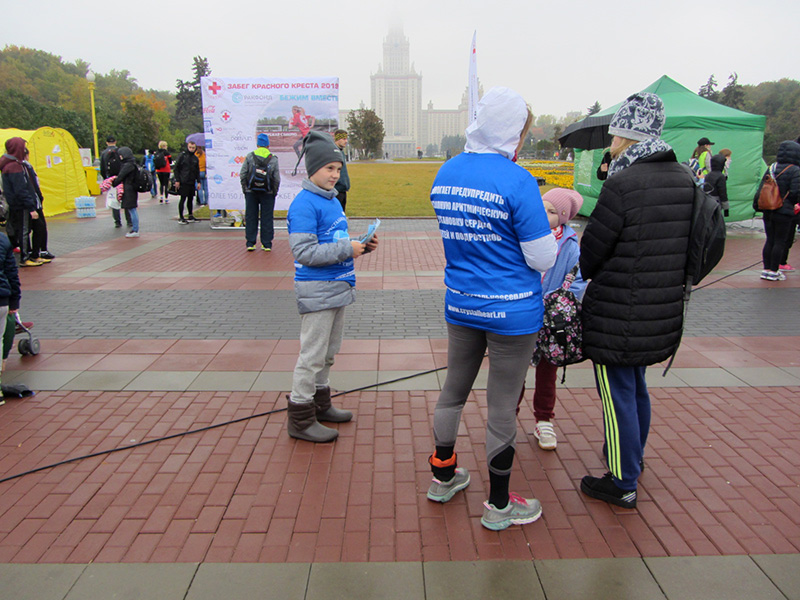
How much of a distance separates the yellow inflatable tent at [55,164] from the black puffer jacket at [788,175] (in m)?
16.9

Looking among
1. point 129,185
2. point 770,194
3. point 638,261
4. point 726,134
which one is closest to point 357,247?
point 638,261

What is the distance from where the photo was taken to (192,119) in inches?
2542

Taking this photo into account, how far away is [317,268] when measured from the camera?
341cm

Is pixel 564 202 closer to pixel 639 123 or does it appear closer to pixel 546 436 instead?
pixel 639 123

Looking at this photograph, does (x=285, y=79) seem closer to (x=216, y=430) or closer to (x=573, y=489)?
(x=216, y=430)

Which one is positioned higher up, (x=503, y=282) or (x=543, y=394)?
(x=503, y=282)

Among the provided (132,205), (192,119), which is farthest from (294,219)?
(192,119)

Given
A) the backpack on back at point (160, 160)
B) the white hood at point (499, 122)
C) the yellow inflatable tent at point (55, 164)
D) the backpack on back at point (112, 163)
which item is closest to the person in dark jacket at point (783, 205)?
the white hood at point (499, 122)

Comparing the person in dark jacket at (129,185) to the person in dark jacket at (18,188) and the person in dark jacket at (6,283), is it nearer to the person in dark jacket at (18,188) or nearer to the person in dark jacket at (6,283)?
the person in dark jacket at (18,188)

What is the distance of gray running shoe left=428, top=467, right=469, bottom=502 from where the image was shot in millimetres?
2961

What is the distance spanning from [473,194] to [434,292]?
5.15 metres

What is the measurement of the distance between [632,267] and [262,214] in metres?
8.62

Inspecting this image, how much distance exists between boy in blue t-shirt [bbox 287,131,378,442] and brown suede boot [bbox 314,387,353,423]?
0.18 m

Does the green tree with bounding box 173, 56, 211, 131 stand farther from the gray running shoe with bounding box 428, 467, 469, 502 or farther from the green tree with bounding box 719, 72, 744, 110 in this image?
the gray running shoe with bounding box 428, 467, 469, 502
